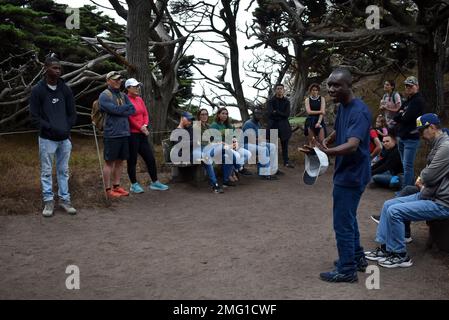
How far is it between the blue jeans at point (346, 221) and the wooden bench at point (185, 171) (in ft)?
15.5

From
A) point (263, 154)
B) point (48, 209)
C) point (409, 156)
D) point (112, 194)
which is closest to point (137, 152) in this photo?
point (112, 194)

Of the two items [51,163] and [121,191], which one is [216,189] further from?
[51,163]

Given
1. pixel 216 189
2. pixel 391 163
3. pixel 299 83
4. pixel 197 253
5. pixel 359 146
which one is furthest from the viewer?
pixel 299 83

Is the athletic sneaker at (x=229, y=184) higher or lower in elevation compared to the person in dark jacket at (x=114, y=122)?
lower

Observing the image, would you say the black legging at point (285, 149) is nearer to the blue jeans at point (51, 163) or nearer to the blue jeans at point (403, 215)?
the blue jeans at point (51, 163)

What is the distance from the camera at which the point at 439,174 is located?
14.9 feet

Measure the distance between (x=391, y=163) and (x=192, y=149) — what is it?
3.64m

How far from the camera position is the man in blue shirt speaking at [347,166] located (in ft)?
13.0

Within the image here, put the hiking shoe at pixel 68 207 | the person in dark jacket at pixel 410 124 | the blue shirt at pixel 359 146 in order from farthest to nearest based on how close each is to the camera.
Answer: the person in dark jacket at pixel 410 124 → the hiking shoe at pixel 68 207 → the blue shirt at pixel 359 146

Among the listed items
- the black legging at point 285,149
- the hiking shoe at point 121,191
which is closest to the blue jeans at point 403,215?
the hiking shoe at point 121,191

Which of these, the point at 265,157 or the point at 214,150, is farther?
the point at 265,157

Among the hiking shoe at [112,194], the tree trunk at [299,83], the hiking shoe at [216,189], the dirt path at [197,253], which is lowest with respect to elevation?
the dirt path at [197,253]
